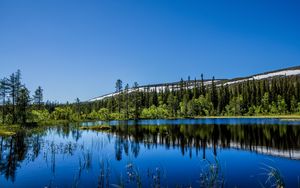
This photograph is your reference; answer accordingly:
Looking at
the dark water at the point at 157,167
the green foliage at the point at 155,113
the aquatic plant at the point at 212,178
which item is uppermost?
the green foliage at the point at 155,113

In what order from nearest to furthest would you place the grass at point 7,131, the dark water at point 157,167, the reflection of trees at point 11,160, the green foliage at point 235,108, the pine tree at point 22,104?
1. the dark water at point 157,167
2. the reflection of trees at point 11,160
3. the grass at point 7,131
4. the pine tree at point 22,104
5. the green foliage at point 235,108

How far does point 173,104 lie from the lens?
136m

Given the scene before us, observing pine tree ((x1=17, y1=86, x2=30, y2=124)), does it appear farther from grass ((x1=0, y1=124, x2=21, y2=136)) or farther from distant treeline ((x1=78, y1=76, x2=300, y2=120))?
distant treeline ((x1=78, y1=76, x2=300, y2=120))

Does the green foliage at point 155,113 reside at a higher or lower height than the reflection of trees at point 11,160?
higher

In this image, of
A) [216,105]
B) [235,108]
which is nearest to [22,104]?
[235,108]

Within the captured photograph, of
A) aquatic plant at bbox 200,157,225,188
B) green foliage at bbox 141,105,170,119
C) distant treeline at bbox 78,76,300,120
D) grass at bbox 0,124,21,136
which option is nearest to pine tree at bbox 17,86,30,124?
grass at bbox 0,124,21,136

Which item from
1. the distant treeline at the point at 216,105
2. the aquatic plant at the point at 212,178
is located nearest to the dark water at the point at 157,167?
the aquatic plant at the point at 212,178

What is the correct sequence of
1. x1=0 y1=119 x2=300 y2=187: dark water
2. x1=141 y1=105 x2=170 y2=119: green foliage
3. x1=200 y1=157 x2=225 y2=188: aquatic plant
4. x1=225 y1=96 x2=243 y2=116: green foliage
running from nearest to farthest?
x1=200 y1=157 x2=225 y2=188: aquatic plant < x1=0 y1=119 x2=300 y2=187: dark water < x1=141 y1=105 x2=170 y2=119: green foliage < x1=225 y1=96 x2=243 y2=116: green foliage

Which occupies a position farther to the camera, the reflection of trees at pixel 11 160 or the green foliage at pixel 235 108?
the green foliage at pixel 235 108

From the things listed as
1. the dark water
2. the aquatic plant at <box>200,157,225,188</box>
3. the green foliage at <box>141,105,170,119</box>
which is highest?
the green foliage at <box>141,105,170,119</box>

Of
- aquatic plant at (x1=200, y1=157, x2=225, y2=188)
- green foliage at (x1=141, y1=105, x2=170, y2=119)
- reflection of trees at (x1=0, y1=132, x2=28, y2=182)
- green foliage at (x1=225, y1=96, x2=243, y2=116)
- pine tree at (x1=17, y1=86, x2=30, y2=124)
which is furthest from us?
green foliage at (x1=225, y1=96, x2=243, y2=116)

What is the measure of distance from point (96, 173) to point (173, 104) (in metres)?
119

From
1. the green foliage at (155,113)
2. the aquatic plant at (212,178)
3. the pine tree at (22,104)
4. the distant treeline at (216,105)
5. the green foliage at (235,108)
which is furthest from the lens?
the green foliage at (235,108)

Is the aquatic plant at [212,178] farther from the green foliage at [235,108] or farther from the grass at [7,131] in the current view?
the green foliage at [235,108]
